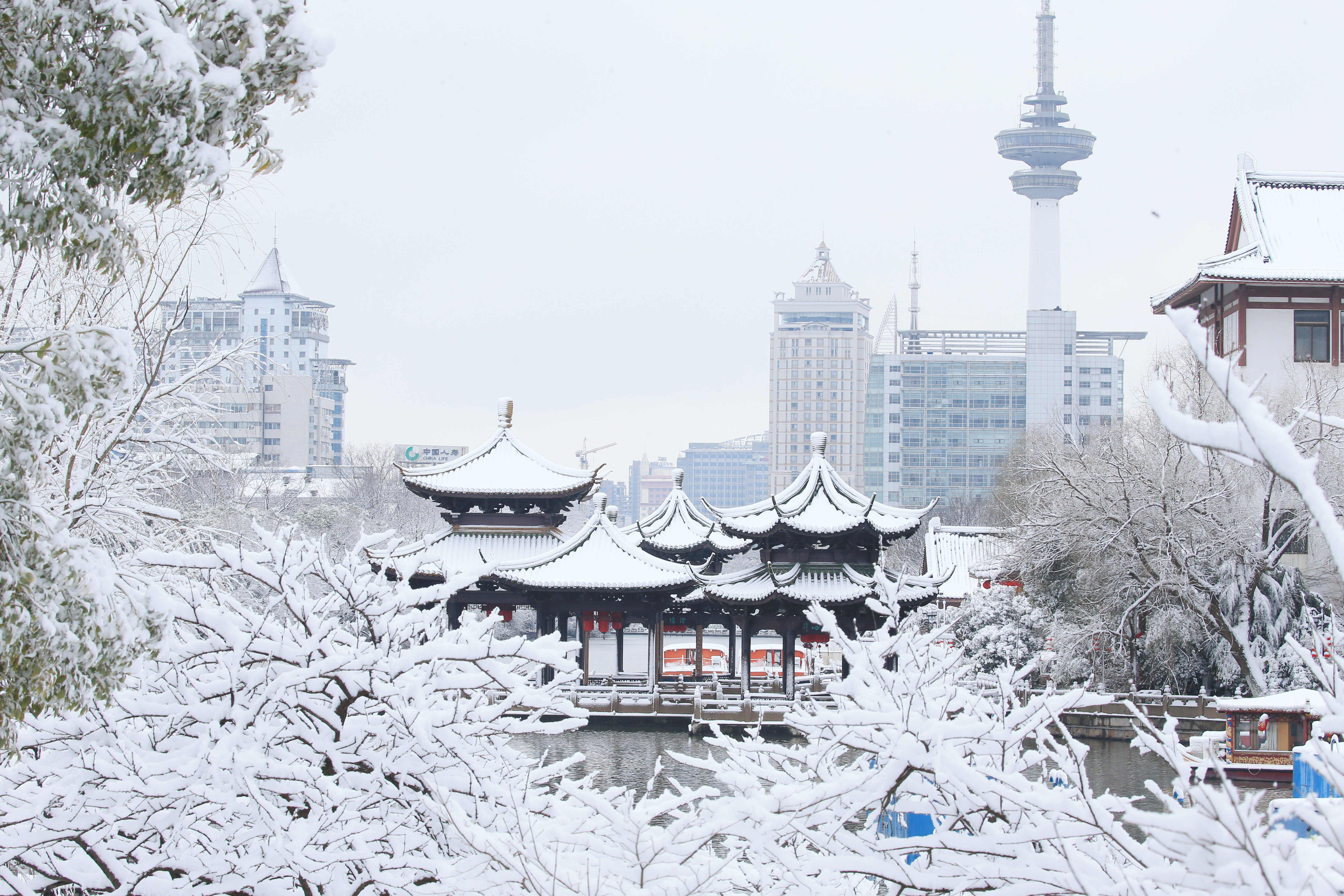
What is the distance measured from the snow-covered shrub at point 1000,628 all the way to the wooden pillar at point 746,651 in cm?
348

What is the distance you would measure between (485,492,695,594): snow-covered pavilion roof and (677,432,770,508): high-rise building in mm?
Result: 120978

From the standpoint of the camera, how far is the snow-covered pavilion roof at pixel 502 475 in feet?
77.1

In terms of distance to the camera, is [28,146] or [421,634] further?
[421,634]

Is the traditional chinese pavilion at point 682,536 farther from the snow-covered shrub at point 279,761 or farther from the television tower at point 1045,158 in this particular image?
the television tower at point 1045,158

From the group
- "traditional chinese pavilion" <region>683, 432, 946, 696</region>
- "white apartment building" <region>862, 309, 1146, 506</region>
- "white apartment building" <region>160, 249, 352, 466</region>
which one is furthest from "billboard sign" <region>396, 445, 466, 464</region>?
"traditional chinese pavilion" <region>683, 432, 946, 696</region>

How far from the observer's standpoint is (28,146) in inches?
145

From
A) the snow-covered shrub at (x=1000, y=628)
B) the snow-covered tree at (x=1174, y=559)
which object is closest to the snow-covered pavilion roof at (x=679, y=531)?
the snow-covered shrub at (x=1000, y=628)

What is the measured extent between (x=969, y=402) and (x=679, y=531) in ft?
175

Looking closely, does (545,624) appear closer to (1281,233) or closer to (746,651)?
(746,651)

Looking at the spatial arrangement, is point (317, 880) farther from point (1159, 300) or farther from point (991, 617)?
point (1159, 300)

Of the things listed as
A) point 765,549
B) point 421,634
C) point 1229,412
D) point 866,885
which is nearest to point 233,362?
point 421,634

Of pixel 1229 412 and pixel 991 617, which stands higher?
pixel 1229 412

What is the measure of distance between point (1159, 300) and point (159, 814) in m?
22.5

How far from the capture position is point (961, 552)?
107 feet
